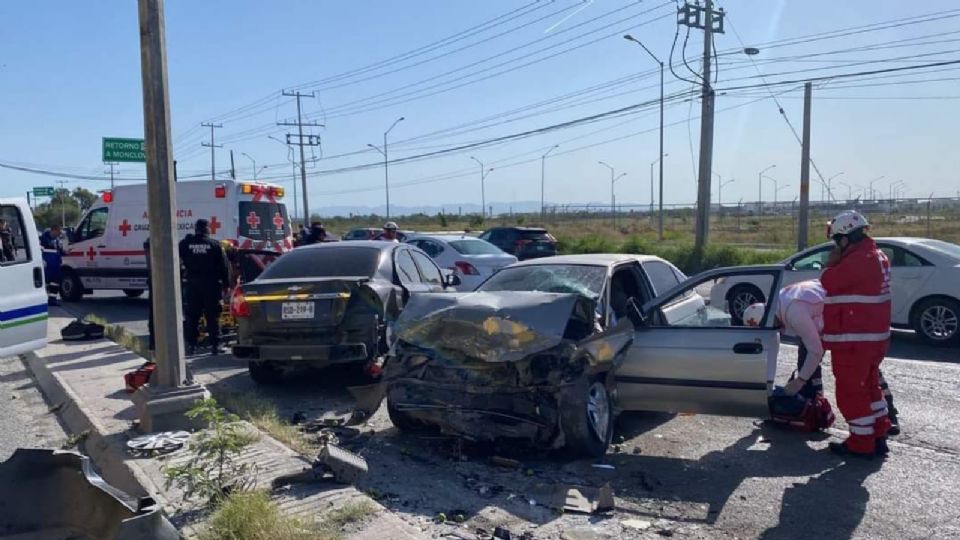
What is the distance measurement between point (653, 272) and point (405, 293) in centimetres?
273

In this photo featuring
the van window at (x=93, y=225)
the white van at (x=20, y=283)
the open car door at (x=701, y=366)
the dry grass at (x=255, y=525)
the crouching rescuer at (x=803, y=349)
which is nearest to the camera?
the dry grass at (x=255, y=525)

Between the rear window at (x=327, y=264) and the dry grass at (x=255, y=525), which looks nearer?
the dry grass at (x=255, y=525)

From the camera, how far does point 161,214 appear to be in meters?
6.71

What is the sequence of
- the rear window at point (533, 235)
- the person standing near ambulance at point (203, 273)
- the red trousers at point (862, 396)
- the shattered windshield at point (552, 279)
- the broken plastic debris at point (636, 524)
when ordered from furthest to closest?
the rear window at point (533, 235), the person standing near ambulance at point (203, 273), the shattered windshield at point (552, 279), the red trousers at point (862, 396), the broken plastic debris at point (636, 524)

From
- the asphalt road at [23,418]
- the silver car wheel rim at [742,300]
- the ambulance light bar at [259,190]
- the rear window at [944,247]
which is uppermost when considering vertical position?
the ambulance light bar at [259,190]

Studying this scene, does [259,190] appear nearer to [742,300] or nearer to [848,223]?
[742,300]

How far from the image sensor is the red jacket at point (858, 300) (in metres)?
6.18

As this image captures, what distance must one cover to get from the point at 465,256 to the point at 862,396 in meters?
12.0

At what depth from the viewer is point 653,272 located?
793 cm

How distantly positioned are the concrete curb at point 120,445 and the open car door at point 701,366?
2.56 meters

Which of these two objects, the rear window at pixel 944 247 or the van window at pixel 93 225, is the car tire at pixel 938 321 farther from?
the van window at pixel 93 225

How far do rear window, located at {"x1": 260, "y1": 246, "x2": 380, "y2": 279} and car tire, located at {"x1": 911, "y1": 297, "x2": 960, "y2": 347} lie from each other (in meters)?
7.57

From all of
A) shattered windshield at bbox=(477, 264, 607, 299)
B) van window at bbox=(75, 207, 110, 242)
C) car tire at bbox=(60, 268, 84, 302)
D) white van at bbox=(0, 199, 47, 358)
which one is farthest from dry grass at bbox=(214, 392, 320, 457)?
car tire at bbox=(60, 268, 84, 302)

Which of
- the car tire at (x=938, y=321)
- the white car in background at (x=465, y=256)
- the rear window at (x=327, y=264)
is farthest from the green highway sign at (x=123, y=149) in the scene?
the car tire at (x=938, y=321)
